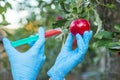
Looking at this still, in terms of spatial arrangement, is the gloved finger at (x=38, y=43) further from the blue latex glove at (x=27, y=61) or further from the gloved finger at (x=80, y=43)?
the gloved finger at (x=80, y=43)

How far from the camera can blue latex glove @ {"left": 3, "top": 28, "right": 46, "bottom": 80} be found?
144cm

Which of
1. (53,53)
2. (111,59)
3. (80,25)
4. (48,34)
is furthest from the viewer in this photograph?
(53,53)

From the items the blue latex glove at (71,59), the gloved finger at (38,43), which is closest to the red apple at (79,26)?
the blue latex glove at (71,59)

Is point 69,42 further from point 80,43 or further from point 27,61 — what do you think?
point 27,61

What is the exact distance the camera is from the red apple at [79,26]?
1.39 m

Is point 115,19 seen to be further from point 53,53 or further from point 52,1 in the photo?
point 53,53

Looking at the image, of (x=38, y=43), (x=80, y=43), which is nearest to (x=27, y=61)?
(x=38, y=43)

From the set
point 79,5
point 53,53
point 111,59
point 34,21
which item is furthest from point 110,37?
point 53,53

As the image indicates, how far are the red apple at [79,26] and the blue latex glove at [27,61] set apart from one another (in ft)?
0.44

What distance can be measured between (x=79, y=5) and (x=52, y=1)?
0.75m

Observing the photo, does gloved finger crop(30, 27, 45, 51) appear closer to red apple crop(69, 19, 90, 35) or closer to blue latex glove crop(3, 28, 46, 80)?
blue latex glove crop(3, 28, 46, 80)

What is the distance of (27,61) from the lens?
1452 mm

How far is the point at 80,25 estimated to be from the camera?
1.39m

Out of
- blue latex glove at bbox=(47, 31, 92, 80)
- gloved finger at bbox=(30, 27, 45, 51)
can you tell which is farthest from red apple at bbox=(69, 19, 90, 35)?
gloved finger at bbox=(30, 27, 45, 51)
